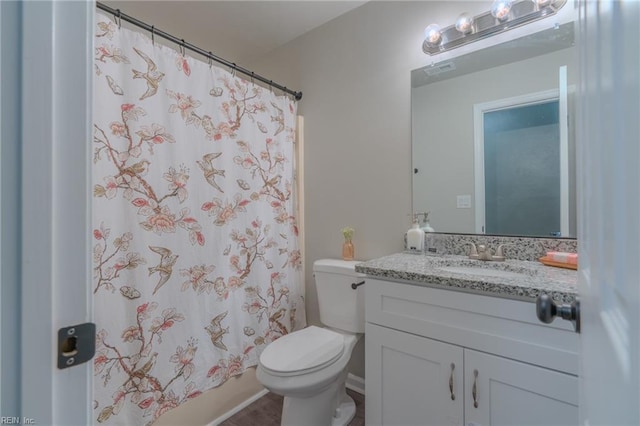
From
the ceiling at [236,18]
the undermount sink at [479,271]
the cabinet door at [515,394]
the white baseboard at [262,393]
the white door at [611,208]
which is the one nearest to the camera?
the white door at [611,208]

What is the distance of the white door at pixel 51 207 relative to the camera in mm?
350

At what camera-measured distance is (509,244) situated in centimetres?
136

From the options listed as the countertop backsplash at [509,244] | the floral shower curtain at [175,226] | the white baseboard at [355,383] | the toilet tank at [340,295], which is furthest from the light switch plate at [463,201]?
the white baseboard at [355,383]

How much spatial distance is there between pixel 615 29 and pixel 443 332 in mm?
946

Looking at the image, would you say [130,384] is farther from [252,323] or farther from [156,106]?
[156,106]

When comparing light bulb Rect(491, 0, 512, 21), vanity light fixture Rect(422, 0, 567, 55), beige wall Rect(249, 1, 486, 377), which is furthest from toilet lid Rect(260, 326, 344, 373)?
light bulb Rect(491, 0, 512, 21)

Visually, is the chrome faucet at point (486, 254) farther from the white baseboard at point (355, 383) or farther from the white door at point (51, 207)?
the white door at point (51, 207)

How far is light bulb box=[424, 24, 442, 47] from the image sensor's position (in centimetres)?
152

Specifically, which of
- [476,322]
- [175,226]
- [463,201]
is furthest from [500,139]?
[175,226]

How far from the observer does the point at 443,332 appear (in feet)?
3.42

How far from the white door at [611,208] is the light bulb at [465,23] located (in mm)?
1039

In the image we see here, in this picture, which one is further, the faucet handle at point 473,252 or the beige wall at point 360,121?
the beige wall at point 360,121

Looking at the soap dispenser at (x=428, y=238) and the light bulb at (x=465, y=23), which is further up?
the light bulb at (x=465, y=23)

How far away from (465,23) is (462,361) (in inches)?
60.1
